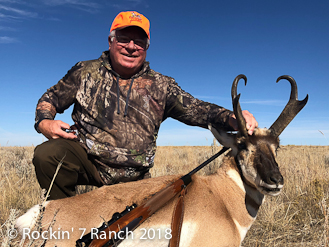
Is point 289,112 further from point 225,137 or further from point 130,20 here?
point 130,20

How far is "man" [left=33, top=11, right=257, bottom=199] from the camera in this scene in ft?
12.4

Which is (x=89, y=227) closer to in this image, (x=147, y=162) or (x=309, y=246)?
(x=147, y=162)

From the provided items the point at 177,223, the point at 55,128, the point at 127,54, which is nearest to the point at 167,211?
the point at 177,223

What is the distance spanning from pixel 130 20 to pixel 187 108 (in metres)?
1.82

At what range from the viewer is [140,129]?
13.4 feet

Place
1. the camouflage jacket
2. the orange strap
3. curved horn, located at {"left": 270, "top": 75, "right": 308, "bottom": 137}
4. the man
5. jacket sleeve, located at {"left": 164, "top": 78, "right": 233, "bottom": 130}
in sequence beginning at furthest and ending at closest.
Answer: jacket sleeve, located at {"left": 164, "top": 78, "right": 233, "bottom": 130} < the camouflage jacket < the man < curved horn, located at {"left": 270, "top": 75, "right": 308, "bottom": 137} < the orange strap

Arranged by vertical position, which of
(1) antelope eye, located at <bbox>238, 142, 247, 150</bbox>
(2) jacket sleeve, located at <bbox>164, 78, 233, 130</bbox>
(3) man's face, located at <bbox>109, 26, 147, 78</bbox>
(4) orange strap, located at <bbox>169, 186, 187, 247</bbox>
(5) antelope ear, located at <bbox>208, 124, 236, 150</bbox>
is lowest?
(4) orange strap, located at <bbox>169, 186, 187, 247</bbox>

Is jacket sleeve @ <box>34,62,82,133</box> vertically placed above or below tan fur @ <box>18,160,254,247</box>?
above

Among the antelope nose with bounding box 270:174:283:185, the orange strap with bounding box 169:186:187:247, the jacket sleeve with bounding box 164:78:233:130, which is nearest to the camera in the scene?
the orange strap with bounding box 169:186:187:247

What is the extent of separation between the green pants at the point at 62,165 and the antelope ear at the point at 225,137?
2.08 metres

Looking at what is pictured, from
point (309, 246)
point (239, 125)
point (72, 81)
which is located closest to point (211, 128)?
point (239, 125)

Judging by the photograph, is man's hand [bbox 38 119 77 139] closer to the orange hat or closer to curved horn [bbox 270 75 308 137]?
the orange hat

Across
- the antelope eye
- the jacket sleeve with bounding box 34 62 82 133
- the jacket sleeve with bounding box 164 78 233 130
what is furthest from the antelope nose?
the jacket sleeve with bounding box 34 62 82 133

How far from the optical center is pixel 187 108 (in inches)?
178
